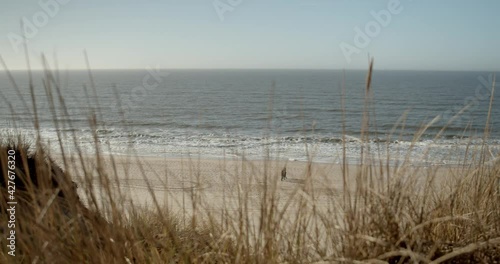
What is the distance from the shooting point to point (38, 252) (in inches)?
62.6

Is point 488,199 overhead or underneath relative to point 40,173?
underneath

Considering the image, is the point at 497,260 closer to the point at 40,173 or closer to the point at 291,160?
the point at 40,173

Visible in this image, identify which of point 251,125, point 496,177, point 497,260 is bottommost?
point 251,125

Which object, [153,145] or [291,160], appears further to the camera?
[153,145]

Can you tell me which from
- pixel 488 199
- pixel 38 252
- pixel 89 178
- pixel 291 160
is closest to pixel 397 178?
pixel 488 199

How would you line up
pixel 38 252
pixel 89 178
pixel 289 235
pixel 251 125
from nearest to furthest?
pixel 38 252 → pixel 89 178 → pixel 289 235 → pixel 251 125

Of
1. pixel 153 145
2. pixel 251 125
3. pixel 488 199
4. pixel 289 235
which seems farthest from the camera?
pixel 251 125

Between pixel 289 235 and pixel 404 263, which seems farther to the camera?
pixel 289 235

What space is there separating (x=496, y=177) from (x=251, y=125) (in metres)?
31.0

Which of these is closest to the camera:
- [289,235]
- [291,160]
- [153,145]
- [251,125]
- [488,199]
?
[289,235]

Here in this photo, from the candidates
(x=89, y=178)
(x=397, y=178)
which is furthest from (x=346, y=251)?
(x=89, y=178)

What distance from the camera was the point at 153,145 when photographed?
24.9 meters

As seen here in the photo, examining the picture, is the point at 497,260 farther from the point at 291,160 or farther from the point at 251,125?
the point at 251,125

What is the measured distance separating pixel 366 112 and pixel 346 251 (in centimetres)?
68
